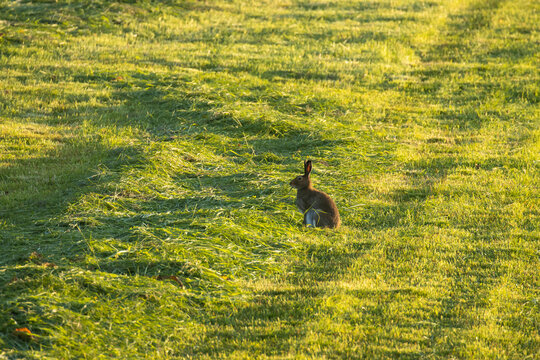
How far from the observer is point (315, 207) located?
770 cm

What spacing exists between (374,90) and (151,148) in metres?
7.84

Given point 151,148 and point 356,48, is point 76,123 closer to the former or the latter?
point 151,148

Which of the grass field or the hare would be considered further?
the hare

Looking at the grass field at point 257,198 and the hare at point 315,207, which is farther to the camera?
the hare at point 315,207

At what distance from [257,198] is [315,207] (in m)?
1.02

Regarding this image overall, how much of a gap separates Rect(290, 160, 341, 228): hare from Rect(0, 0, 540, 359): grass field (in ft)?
0.43

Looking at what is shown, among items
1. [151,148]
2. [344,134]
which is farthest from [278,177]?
[344,134]

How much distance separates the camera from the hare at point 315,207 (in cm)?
764

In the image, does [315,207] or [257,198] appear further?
[257,198]

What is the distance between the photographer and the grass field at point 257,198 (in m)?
5.40

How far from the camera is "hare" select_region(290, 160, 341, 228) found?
7641mm

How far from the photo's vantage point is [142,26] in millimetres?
20391

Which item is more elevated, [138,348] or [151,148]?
[151,148]

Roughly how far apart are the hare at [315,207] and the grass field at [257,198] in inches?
5.2
